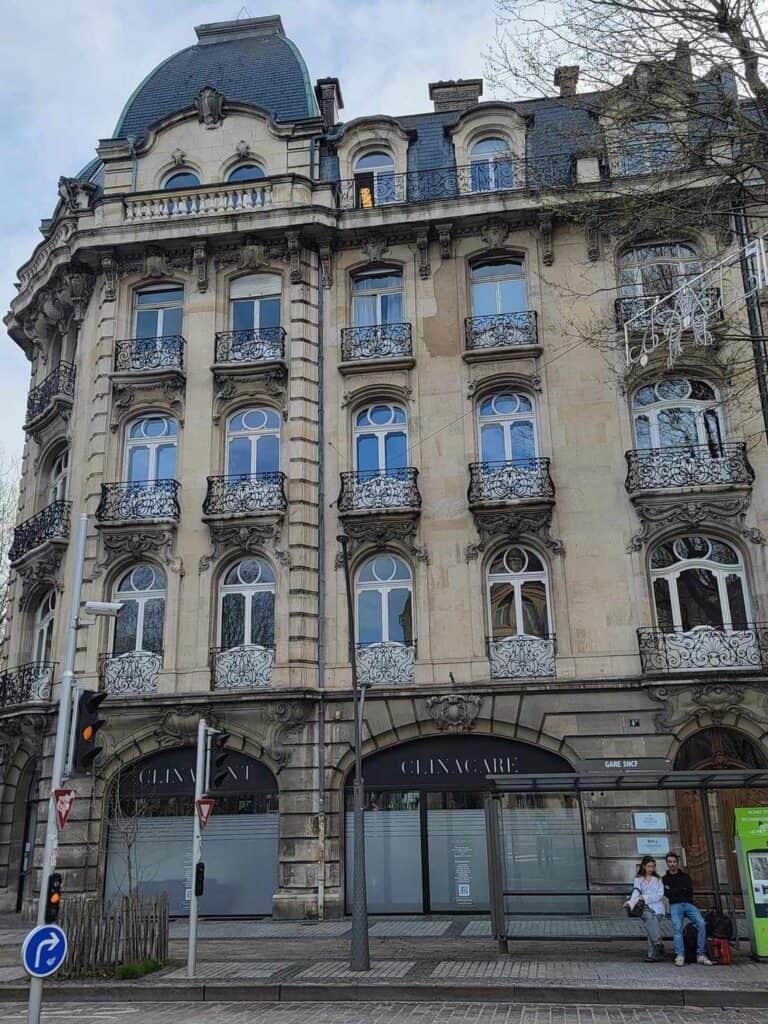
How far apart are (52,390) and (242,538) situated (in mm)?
7981

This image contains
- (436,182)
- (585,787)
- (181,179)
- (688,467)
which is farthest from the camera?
(181,179)

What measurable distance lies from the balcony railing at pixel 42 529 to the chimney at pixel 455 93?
641 inches

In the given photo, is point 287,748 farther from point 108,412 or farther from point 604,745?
point 108,412

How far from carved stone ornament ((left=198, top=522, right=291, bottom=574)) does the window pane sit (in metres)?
2.17

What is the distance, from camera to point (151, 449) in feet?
77.2

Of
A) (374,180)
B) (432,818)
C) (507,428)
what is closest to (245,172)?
(374,180)

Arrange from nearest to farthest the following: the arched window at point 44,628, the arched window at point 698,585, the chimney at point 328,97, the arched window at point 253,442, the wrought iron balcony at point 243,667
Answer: the arched window at point 698,585, the wrought iron balcony at point 243,667, the arched window at point 253,442, the arched window at point 44,628, the chimney at point 328,97

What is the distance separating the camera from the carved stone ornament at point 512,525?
21.1 metres

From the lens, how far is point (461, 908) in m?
19.5

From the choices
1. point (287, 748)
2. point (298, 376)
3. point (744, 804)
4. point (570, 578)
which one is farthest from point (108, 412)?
point (744, 804)

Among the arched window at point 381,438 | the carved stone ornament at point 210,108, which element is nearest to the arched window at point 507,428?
the arched window at point 381,438

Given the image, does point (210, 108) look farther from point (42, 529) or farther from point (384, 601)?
point (384, 601)

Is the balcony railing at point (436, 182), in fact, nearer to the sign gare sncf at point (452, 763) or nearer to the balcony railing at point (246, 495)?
the balcony railing at point (246, 495)

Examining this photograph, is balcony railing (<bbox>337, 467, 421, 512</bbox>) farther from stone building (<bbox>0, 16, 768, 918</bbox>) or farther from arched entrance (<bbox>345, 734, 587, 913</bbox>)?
arched entrance (<bbox>345, 734, 587, 913</bbox>)
